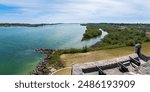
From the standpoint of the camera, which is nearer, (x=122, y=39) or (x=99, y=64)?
(x=99, y=64)

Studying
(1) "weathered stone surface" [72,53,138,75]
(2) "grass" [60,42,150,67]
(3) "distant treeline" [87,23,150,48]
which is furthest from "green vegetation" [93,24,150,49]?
(1) "weathered stone surface" [72,53,138,75]

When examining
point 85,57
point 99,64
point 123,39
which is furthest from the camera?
point 123,39

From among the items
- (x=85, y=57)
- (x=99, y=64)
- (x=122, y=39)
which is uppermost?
(x=99, y=64)

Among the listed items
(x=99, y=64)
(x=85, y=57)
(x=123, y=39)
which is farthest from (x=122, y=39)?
(x=99, y=64)

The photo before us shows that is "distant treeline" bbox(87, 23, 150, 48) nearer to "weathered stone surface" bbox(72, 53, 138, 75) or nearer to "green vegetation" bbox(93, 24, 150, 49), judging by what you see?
"green vegetation" bbox(93, 24, 150, 49)

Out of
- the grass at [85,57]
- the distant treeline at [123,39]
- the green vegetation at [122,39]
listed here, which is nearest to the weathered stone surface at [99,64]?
the grass at [85,57]

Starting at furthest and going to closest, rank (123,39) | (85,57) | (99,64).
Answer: (123,39) < (85,57) < (99,64)

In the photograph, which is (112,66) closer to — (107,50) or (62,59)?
(62,59)

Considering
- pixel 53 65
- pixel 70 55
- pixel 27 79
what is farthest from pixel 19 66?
pixel 27 79

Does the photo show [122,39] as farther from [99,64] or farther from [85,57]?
[99,64]

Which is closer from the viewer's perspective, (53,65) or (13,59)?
(53,65)

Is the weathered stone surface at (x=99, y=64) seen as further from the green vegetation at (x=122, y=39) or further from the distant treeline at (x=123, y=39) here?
the distant treeline at (x=123, y=39)
